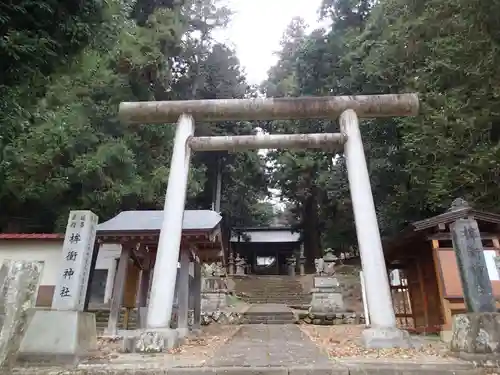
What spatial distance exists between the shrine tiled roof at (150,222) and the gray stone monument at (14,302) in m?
4.40

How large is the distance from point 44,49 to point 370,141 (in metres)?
15.8

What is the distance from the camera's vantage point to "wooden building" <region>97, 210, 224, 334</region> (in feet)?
28.8

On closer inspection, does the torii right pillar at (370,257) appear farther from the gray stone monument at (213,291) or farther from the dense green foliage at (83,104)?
the gray stone monument at (213,291)

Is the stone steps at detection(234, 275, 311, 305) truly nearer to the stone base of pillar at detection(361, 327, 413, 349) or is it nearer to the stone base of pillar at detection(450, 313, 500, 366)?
the stone base of pillar at detection(361, 327, 413, 349)

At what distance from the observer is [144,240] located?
370 inches

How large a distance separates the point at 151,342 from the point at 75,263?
1.93 m

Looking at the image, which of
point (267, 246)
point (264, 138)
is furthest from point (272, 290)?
point (264, 138)

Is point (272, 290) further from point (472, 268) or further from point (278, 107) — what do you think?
point (472, 268)

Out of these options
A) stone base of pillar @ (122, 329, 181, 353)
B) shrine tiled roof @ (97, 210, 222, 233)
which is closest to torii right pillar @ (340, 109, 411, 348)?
stone base of pillar @ (122, 329, 181, 353)

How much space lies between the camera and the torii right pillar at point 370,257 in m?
5.25

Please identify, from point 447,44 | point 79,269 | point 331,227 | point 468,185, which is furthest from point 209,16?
point 79,269

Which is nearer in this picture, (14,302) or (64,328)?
(14,302)

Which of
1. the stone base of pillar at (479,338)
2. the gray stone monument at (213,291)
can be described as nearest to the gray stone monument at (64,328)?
the stone base of pillar at (479,338)

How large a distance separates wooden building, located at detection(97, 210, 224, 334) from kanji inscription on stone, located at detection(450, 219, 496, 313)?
507 cm
